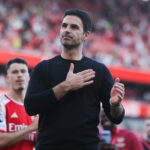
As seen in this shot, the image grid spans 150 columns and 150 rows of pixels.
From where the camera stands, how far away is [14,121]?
4.01m

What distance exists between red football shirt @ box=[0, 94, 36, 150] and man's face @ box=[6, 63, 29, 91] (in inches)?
11.7

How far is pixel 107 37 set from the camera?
1878 centimetres

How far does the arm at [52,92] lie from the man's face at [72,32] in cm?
18

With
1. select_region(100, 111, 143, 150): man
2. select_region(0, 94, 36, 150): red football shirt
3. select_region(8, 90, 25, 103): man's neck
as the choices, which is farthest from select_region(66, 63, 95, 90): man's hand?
select_region(100, 111, 143, 150): man

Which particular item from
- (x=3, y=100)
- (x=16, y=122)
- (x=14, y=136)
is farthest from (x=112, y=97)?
(x=3, y=100)

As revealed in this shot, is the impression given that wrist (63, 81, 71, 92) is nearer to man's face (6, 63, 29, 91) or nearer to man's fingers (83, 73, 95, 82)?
man's fingers (83, 73, 95, 82)

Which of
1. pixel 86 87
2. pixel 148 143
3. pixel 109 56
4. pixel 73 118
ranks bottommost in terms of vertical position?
pixel 148 143

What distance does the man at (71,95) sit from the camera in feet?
8.98

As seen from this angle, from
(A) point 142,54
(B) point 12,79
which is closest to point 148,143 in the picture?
(B) point 12,79

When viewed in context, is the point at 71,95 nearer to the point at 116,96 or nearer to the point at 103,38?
the point at 116,96

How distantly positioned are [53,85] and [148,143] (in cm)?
423

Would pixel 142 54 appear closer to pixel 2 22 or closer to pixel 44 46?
pixel 44 46

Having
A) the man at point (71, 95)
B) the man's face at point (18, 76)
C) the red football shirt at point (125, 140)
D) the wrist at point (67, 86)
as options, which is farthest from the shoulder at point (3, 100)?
the red football shirt at point (125, 140)

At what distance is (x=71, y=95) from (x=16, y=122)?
1.35 m
